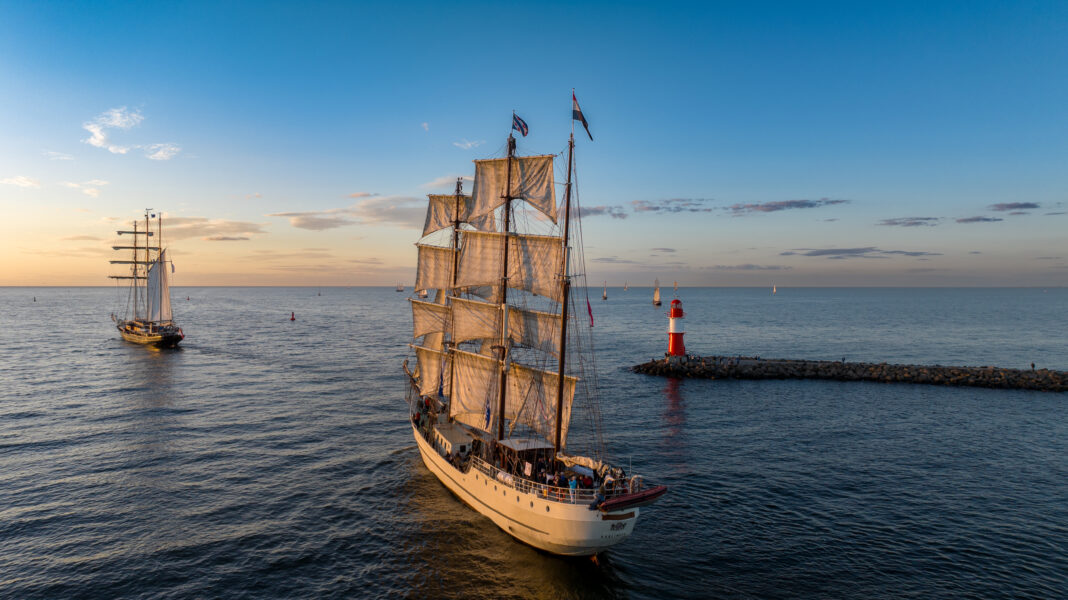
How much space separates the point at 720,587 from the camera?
21.8 metres

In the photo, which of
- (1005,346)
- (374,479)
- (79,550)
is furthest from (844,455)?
(1005,346)

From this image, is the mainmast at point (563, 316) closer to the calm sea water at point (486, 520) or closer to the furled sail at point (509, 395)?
the furled sail at point (509, 395)

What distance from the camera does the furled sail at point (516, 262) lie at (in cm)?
2952

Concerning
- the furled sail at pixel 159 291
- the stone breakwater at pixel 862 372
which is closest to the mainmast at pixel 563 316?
the stone breakwater at pixel 862 372

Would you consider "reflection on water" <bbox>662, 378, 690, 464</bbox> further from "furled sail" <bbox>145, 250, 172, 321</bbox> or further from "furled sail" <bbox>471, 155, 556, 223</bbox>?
"furled sail" <bbox>145, 250, 172, 321</bbox>

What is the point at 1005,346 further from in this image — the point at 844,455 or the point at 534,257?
the point at 534,257

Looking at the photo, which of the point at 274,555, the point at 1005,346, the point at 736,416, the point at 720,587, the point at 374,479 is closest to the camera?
the point at 720,587

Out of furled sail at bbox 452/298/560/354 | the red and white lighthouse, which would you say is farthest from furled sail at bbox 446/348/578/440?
the red and white lighthouse

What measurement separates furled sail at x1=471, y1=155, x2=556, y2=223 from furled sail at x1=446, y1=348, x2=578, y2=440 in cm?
906

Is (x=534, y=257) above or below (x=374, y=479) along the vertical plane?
above

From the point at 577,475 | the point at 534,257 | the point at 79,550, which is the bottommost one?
the point at 79,550

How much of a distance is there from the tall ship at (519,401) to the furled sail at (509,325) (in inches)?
2.5

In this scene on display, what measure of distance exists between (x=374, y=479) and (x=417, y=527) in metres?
7.20

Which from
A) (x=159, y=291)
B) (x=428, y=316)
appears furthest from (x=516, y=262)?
(x=159, y=291)
